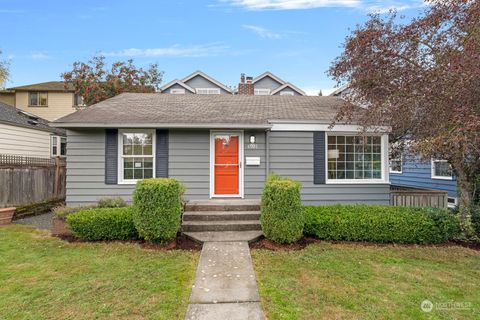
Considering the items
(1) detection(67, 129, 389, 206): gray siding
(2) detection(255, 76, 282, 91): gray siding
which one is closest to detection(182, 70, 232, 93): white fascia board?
(2) detection(255, 76, 282, 91): gray siding

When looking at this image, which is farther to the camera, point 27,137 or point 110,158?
point 27,137

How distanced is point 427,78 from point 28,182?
11973 millimetres

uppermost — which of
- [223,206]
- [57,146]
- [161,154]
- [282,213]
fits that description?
[57,146]

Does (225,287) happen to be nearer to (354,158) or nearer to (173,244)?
(173,244)

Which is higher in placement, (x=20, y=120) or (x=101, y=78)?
(x=101, y=78)

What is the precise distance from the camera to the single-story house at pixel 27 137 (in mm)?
12969

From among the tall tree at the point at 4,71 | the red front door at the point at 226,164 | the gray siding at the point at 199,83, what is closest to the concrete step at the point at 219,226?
the red front door at the point at 226,164

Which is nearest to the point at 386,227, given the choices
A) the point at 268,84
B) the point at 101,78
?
the point at 268,84

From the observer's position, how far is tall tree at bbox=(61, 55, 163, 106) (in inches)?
679

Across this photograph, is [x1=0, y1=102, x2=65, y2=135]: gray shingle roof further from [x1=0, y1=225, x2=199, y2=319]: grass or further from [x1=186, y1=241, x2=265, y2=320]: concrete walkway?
[x1=186, y1=241, x2=265, y2=320]: concrete walkway

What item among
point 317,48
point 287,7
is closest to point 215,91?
point 317,48

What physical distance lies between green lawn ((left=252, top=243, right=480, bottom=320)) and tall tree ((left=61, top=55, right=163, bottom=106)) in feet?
53.4

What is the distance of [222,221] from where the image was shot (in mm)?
6328

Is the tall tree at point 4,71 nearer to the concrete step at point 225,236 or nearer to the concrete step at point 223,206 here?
the concrete step at point 223,206
